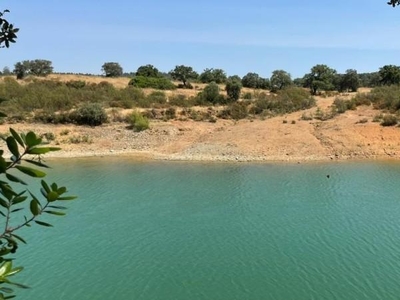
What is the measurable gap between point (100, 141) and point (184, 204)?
1419 cm

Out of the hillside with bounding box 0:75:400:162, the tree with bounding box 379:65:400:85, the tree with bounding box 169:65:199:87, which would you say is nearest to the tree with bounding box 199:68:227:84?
the tree with bounding box 169:65:199:87

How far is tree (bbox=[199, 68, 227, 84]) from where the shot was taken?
60812 millimetres

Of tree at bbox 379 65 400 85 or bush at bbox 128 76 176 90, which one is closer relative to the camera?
bush at bbox 128 76 176 90

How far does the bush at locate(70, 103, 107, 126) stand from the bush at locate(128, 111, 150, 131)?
2.03 metres

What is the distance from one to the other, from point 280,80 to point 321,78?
5.19 m

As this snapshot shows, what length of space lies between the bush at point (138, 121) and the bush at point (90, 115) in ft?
6.66

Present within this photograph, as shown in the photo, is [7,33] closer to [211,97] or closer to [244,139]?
[244,139]

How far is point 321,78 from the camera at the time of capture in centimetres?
5197

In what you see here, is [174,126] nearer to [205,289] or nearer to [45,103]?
[45,103]

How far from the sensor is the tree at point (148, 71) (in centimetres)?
5842

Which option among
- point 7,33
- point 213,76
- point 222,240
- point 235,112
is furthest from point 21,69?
point 7,33

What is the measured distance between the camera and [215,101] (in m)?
38.6

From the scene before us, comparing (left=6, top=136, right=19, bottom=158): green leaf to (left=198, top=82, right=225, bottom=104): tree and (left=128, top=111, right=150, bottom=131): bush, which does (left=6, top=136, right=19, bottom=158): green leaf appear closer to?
(left=128, top=111, right=150, bottom=131): bush

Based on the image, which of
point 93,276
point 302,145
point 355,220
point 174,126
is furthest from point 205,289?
point 174,126
